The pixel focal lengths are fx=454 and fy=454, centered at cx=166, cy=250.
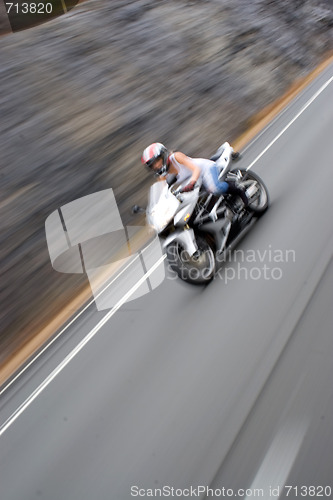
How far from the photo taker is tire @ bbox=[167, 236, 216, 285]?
6.84 metres

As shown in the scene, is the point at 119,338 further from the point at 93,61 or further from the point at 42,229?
the point at 93,61

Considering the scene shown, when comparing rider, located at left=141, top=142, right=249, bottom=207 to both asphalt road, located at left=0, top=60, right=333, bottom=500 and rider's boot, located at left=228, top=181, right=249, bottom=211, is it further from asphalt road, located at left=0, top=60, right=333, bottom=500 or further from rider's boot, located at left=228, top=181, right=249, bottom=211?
asphalt road, located at left=0, top=60, right=333, bottom=500

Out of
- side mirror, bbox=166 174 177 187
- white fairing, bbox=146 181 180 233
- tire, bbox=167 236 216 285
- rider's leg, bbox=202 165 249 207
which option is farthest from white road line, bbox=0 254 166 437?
side mirror, bbox=166 174 177 187

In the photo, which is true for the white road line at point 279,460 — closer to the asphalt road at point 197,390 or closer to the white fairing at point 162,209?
the asphalt road at point 197,390

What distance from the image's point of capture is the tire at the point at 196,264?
22.4 ft

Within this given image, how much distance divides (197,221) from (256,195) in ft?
5.41

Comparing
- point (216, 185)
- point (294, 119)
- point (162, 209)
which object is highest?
point (162, 209)

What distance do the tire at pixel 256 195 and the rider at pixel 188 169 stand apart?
0.43 m

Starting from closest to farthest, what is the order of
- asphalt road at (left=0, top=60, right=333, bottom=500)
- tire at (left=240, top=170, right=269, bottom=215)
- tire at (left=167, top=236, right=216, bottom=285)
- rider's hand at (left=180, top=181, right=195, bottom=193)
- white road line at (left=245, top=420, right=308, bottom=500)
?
white road line at (left=245, top=420, right=308, bottom=500) → asphalt road at (left=0, top=60, right=333, bottom=500) → rider's hand at (left=180, top=181, right=195, bottom=193) → tire at (left=167, top=236, right=216, bottom=285) → tire at (left=240, top=170, right=269, bottom=215)

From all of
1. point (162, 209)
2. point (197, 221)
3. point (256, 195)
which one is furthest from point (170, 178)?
point (256, 195)

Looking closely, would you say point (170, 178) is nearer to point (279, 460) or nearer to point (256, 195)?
point (256, 195)

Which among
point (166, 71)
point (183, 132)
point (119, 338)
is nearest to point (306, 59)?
point (166, 71)

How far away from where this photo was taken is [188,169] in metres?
6.87

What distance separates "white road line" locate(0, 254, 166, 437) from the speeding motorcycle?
3.96ft
